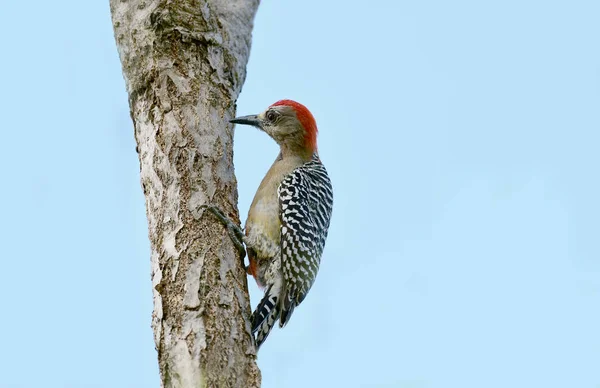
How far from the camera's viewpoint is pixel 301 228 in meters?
5.59

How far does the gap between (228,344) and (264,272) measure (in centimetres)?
131

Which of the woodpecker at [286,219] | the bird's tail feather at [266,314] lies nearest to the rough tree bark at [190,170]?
the woodpecker at [286,219]

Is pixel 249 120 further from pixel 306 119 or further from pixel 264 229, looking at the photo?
pixel 264 229

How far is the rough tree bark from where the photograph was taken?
418cm

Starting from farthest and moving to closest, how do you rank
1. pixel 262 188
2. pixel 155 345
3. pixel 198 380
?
pixel 262 188
pixel 155 345
pixel 198 380

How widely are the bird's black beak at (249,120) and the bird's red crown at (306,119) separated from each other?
0.32m

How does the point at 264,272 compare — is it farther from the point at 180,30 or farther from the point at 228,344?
the point at 180,30

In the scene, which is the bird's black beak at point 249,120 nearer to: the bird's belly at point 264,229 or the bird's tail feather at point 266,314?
the bird's belly at point 264,229

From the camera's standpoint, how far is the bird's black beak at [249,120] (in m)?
5.56

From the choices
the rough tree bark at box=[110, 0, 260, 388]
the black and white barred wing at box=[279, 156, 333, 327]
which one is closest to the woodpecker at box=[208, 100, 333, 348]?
the black and white barred wing at box=[279, 156, 333, 327]

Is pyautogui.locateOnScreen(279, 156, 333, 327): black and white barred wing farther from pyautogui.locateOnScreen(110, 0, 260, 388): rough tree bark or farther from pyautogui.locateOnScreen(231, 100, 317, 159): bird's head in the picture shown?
pyautogui.locateOnScreen(110, 0, 260, 388): rough tree bark

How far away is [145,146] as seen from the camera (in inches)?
→ 201

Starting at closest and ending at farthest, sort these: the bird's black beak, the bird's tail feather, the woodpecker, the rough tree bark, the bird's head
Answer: the rough tree bark
the bird's tail feather
the woodpecker
the bird's black beak
the bird's head

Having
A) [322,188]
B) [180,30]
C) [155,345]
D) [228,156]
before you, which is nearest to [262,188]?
[322,188]
